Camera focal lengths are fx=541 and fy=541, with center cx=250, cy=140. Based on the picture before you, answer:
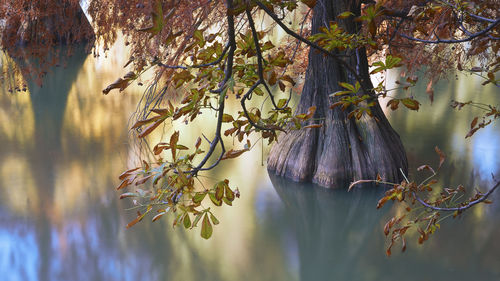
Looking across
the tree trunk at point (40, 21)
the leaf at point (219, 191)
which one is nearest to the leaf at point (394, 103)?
the leaf at point (219, 191)

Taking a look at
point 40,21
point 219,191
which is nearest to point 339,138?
point 40,21

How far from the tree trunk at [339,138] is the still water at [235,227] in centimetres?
20

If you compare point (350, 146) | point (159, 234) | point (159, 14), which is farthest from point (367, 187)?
point (159, 14)

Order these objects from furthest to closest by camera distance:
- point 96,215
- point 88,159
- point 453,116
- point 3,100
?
point 3,100
point 453,116
point 88,159
point 96,215

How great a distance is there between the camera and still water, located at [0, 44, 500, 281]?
294 cm

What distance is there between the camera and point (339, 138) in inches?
143

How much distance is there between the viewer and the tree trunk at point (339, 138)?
362 cm

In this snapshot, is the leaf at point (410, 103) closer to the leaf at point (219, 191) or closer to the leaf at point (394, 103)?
the leaf at point (394, 103)

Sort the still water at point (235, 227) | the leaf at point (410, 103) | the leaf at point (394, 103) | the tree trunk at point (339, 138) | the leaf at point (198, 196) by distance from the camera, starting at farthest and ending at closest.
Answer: the tree trunk at point (339, 138), the still water at point (235, 227), the leaf at point (394, 103), the leaf at point (410, 103), the leaf at point (198, 196)

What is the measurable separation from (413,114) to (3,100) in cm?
513

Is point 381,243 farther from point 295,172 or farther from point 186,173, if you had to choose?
point 186,173

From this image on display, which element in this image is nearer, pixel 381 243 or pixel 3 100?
pixel 381 243

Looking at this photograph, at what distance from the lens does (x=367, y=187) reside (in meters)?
3.92

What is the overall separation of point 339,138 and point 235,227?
92 cm
